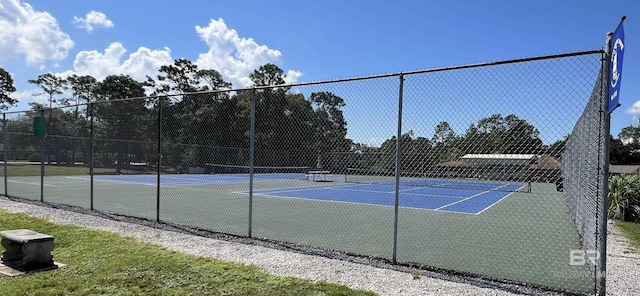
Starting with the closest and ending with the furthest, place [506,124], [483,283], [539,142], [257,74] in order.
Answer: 1. [483,283]
2. [539,142]
3. [506,124]
4. [257,74]

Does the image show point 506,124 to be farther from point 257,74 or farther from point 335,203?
point 257,74

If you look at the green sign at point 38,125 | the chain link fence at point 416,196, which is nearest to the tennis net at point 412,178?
the chain link fence at point 416,196

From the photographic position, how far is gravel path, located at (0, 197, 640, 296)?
4.63 m

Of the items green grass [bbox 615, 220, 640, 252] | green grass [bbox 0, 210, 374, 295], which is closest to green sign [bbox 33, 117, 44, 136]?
green grass [bbox 0, 210, 374, 295]

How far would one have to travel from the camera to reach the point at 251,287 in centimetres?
447

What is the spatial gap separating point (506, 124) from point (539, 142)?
52 centimetres

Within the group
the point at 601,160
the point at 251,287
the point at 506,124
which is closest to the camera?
the point at 601,160

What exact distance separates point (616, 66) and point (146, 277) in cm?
528

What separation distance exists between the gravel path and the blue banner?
7.19ft

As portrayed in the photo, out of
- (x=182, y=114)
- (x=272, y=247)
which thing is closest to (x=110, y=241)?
(x=272, y=247)

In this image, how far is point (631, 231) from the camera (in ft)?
30.3

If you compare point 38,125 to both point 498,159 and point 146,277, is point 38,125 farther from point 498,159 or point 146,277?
point 498,159

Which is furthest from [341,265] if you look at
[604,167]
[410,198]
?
[410,198]

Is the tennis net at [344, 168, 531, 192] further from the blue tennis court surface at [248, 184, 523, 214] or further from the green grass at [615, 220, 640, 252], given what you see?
the green grass at [615, 220, 640, 252]
